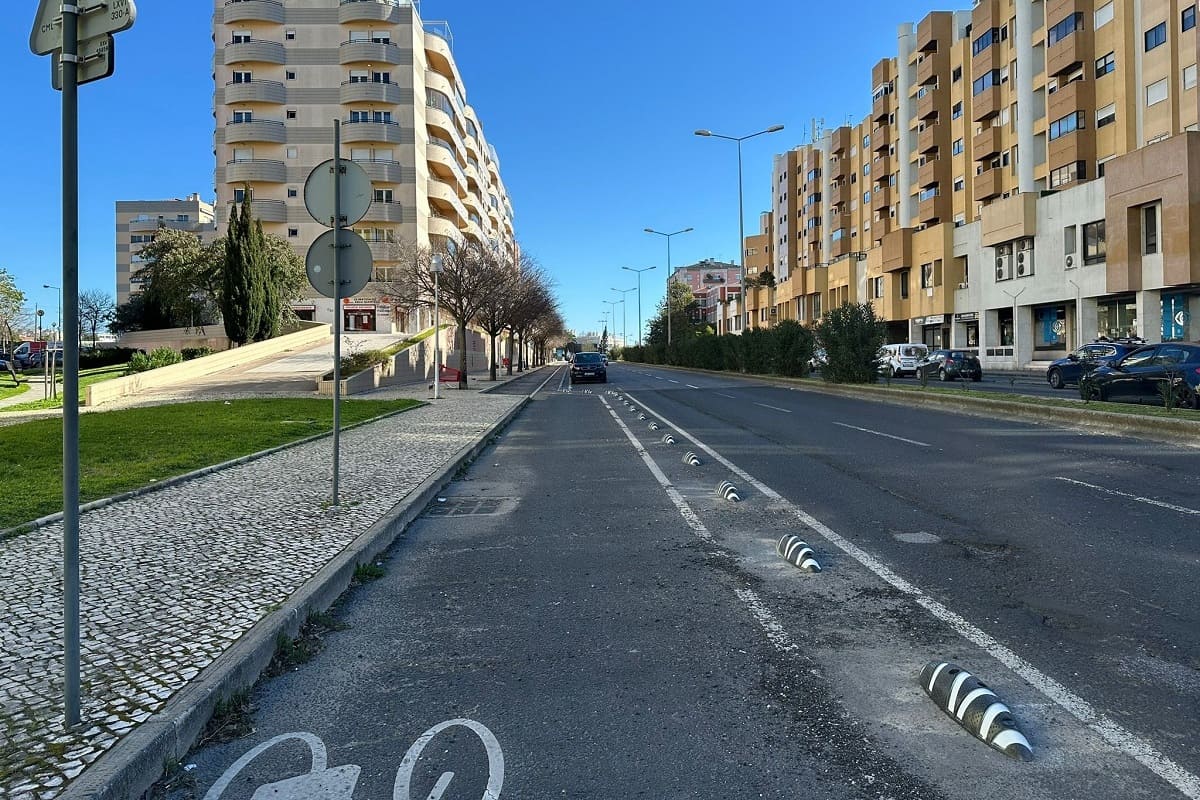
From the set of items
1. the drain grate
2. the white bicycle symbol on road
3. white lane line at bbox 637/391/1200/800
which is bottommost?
the white bicycle symbol on road

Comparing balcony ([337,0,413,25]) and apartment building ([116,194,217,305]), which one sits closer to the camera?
balcony ([337,0,413,25])

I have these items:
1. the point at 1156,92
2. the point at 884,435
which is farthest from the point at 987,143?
the point at 884,435

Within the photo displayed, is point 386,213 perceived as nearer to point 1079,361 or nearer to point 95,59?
point 1079,361

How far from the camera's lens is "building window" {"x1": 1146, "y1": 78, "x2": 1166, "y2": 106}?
128ft

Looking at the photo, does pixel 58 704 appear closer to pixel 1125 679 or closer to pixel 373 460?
pixel 1125 679

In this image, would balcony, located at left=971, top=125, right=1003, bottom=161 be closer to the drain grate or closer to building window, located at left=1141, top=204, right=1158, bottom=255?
building window, located at left=1141, top=204, right=1158, bottom=255

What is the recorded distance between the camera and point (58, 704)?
3584 mm

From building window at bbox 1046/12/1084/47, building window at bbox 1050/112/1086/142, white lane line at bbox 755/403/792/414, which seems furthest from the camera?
building window at bbox 1050/112/1086/142

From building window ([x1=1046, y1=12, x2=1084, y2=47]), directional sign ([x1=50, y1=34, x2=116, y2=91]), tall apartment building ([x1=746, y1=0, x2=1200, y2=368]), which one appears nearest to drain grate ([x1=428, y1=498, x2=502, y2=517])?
directional sign ([x1=50, y1=34, x2=116, y2=91])

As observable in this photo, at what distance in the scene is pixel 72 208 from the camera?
341 cm

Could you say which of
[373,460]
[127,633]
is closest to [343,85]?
[373,460]

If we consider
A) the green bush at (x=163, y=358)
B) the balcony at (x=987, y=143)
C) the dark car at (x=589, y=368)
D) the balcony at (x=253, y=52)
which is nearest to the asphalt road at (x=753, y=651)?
the green bush at (x=163, y=358)

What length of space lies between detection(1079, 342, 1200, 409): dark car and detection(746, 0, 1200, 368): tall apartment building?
60.1 feet

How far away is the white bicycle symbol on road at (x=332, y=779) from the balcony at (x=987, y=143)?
188 feet
